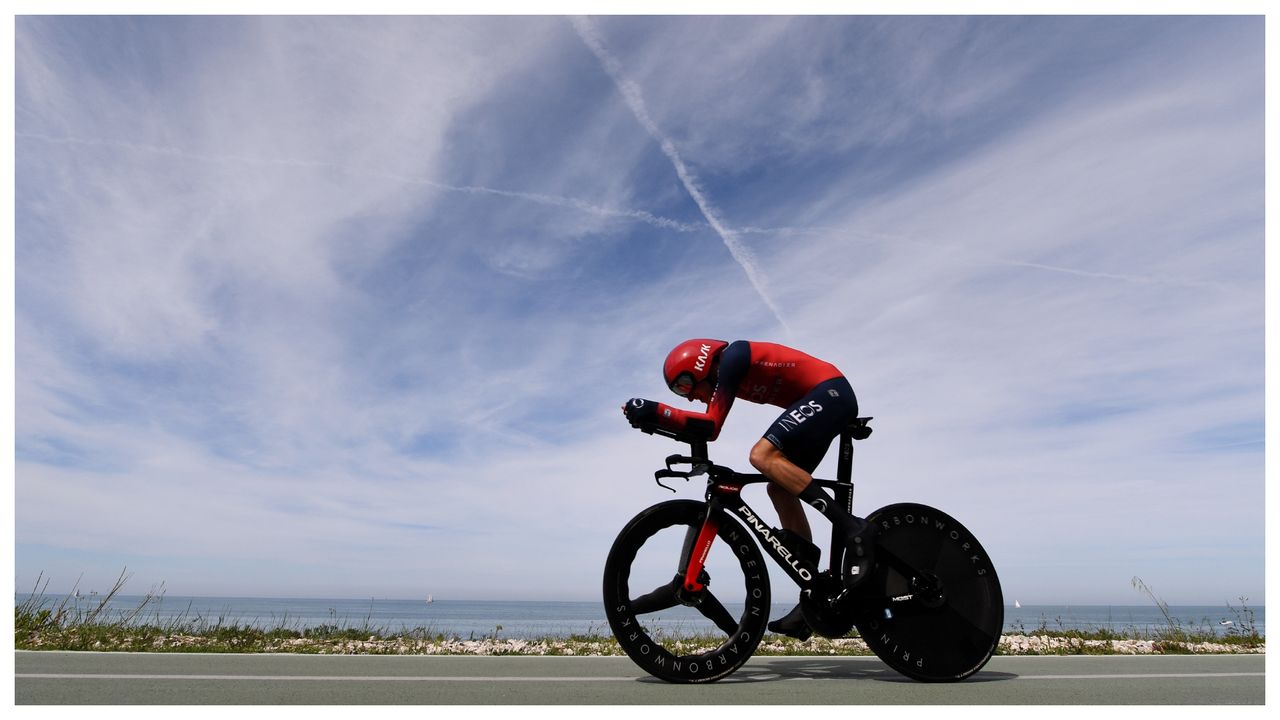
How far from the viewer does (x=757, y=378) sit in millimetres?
5320

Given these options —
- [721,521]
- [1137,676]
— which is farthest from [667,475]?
[1137,676]

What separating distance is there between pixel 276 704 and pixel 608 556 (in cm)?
187

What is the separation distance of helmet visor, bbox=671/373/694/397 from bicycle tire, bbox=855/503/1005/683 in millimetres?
1400

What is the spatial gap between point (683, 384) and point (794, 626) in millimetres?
1644

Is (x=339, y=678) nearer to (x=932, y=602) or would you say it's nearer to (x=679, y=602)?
(x=679, y=602)

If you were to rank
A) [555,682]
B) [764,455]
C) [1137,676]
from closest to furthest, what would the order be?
[555,682]
[764,455]
[1137,676]

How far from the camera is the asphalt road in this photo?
418 cm

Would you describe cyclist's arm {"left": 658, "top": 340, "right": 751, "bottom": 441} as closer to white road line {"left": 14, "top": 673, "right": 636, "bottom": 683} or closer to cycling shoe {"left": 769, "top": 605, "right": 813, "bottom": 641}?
cycling shoe {"left": 769, "top": 605, "right": 813, "bottom": 641}

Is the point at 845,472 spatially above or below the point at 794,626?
above

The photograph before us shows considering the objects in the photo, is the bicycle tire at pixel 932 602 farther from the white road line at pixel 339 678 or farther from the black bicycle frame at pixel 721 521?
the white road line at pixel 339 678

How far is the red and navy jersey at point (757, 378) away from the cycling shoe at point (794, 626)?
1.25 m

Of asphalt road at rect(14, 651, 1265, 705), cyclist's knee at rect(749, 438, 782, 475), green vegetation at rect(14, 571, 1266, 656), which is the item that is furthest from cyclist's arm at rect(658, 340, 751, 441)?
green vegetation at rect(14, 571, 1266, 656)

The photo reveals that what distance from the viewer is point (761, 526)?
5.13 metres

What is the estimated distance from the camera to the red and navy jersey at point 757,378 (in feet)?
16.4
